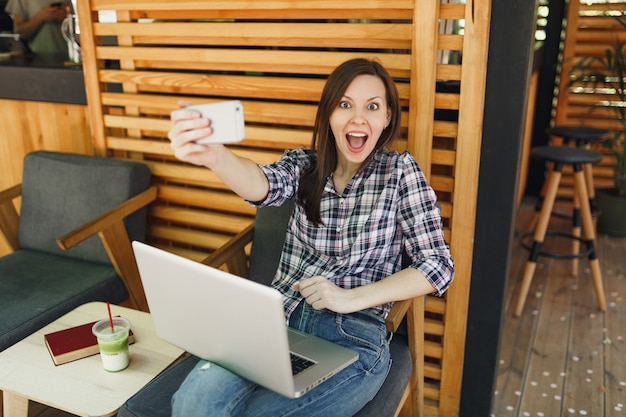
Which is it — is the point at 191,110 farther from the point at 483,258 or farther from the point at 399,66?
the point at 483,258

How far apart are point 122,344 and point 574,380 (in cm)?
184

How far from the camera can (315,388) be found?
1512 millimetres

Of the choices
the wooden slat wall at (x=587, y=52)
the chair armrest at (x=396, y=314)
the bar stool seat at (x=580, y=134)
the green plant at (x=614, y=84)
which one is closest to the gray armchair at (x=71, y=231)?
the chair armrest at (x=396, y=314)

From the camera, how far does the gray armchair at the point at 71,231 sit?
7.44ft

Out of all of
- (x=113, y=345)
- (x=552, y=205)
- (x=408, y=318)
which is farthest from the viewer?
(x=552, y=205)

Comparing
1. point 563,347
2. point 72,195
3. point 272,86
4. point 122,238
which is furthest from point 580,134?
point 72,195

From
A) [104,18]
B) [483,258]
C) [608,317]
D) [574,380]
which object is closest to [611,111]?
[608,317]

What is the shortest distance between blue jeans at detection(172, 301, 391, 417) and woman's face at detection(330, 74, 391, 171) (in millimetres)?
457

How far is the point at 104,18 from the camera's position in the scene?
2541mm

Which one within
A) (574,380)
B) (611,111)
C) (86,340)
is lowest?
(574,380)

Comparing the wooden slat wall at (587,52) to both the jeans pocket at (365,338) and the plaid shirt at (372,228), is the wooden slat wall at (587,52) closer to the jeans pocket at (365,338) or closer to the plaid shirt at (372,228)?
the plaid shirt at (372,228)

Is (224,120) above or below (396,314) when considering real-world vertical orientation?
above

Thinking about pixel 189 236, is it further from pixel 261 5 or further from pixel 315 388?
pixel 315 388

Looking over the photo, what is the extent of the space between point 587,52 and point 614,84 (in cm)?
43
